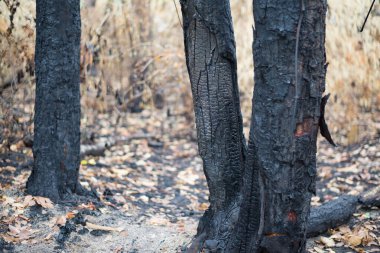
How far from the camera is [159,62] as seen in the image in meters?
7.41

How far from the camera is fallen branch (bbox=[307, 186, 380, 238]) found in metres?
3.91

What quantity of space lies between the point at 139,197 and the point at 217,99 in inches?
92.0

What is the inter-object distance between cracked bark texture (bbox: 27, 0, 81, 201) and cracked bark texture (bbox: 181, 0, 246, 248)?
4.37 ft

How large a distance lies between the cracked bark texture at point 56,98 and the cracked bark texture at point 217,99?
1.33 meters

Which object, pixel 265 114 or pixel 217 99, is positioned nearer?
pixel 265 114

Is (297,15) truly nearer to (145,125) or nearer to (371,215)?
(371,215)

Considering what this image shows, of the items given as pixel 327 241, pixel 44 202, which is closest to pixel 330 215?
pixel 327 241

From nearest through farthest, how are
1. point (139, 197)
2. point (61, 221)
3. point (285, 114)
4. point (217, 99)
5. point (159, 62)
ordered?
point (285, 114), point (217, 99), point (61, 221), point (139, 197), point (159, 62)

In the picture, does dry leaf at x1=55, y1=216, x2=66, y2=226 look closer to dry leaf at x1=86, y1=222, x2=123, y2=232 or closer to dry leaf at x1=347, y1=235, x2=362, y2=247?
dry leaf at x1=86, y1=222, x2=123, y2=232

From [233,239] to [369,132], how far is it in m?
4.85

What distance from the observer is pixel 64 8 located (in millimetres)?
3988

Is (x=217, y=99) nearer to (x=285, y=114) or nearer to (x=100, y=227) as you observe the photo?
(x=285, y=114)

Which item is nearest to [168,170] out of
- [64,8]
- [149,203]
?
[149,203]

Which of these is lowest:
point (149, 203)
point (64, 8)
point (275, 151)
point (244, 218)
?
point (149, 203)
